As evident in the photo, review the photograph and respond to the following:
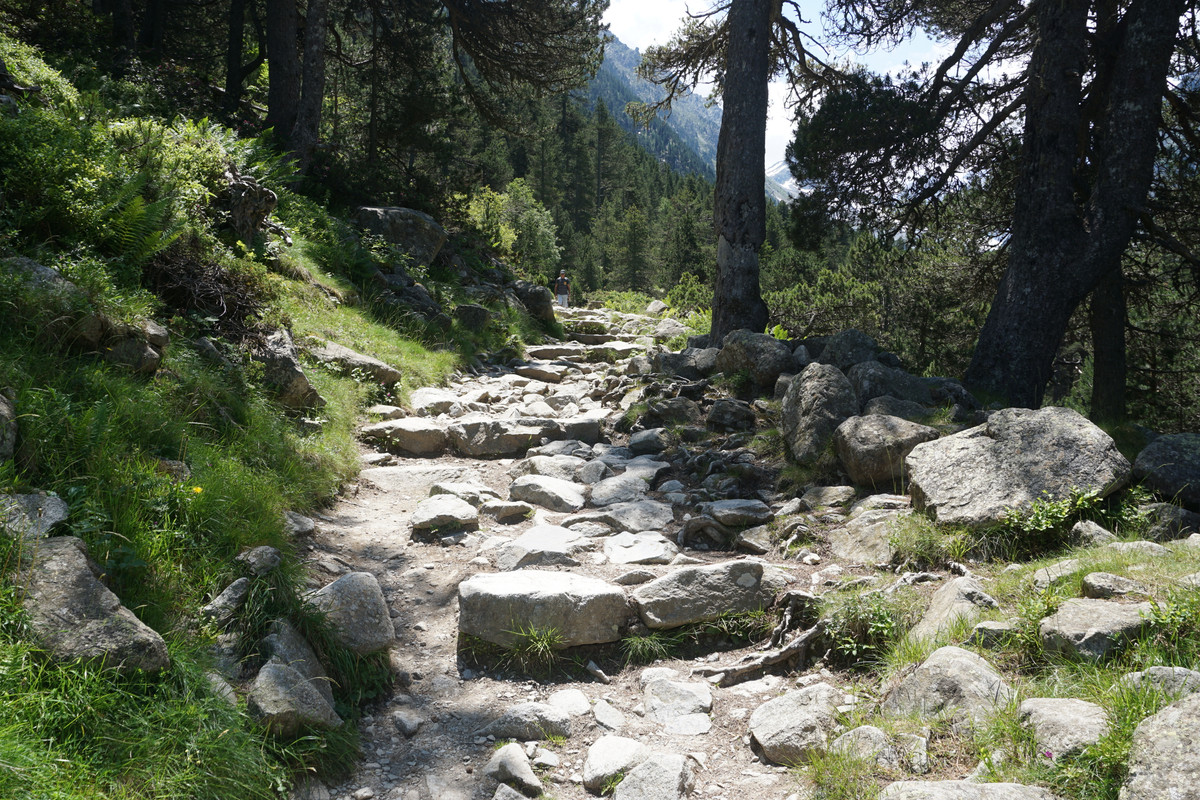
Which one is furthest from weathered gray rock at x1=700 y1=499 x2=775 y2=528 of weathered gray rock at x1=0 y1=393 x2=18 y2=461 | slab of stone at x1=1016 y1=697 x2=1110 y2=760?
weathered gray rock at x1=0 y1=393 x2=18 y2=461

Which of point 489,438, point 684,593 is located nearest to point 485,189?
point 489,438

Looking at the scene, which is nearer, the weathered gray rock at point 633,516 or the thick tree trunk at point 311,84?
the weathered gray rock at point 633,516

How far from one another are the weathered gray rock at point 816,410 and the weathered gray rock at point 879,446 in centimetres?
42

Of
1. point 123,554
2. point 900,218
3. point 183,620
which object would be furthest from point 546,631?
point 900,218

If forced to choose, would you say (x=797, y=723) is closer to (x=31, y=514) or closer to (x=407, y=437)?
(x=31, y=514)

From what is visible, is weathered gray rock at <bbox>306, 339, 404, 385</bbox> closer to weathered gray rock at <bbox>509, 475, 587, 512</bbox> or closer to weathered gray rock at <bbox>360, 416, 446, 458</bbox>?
weathered gray rock at <bbox>360, 416, 446, 458</bbox>

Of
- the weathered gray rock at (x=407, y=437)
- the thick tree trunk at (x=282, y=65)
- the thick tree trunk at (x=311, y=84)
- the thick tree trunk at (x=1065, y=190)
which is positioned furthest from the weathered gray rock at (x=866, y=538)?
the thick tree trunk at (x=282, y=65)

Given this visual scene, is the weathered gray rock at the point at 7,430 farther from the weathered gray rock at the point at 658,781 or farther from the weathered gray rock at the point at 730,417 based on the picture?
the weathered gray rock at the point at 730,417

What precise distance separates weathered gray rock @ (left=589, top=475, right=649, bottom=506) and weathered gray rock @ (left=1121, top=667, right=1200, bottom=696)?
13.0 feet

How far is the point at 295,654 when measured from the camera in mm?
3348

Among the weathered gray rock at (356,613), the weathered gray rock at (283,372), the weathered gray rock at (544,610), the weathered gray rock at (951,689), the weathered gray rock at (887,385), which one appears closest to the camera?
the weathered gray rock at (951,689)

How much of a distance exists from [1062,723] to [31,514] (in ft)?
13.8

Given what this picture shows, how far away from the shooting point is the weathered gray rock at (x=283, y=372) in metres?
6.30

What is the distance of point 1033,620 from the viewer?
3207 millimetres
